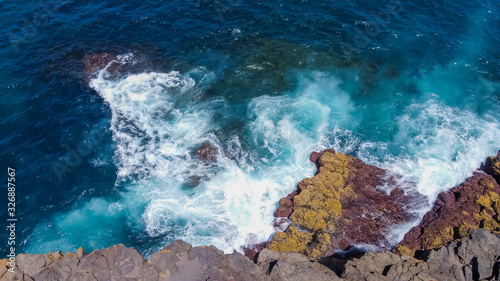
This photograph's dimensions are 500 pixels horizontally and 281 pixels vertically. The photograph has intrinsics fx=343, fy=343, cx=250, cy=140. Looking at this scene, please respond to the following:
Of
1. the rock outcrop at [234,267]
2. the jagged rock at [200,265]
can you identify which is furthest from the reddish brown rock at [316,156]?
the jagged rock at [200,265]

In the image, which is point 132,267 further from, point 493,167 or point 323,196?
point 493,167

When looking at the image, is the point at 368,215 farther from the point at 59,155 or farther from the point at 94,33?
the point at 94,33

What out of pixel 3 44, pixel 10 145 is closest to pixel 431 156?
pixel 10 145

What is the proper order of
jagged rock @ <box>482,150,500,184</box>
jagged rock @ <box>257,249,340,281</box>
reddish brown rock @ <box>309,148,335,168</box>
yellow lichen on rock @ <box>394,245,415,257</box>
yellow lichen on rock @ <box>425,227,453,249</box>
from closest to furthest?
1. jagged rock @ <box>257,249,340,281</box>
2. yellow lichen on rock @ <box>394,245,415,257</box>
3. yellow lichen on rock @ <box>425,227,453,249</box>
4. jagged rock @ <box>482,150,500,184</box>
5. reddish brown rock @ <box>309,148,335,168</box>

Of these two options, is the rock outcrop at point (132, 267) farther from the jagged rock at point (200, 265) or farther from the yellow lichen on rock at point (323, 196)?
the yellow lichen on rock at point (323, 196)

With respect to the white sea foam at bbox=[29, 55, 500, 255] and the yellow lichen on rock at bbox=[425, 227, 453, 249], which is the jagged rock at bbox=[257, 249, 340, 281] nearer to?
the white sea foam at bbox=[29, 55, 500, 255]

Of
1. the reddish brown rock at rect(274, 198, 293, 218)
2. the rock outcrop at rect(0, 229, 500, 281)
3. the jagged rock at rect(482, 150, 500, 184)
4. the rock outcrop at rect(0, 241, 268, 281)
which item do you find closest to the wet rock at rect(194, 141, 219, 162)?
the reddish brown rock at rect(274, 198, 293, 218)

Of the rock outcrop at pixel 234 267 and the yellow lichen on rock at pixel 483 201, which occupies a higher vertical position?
the rock outcrop at pixel 234 267

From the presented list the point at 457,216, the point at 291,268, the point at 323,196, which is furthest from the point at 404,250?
the point at 291,268
